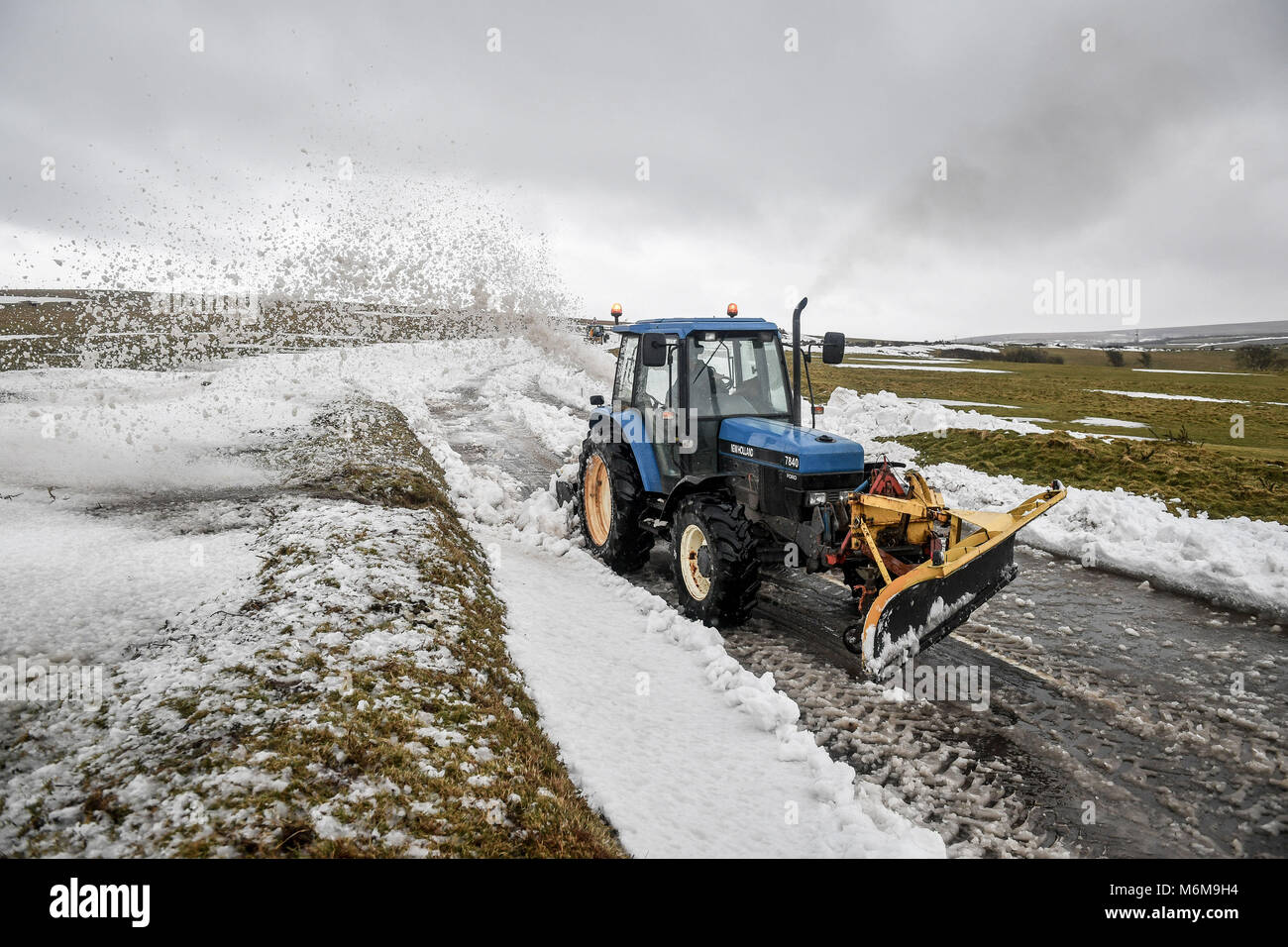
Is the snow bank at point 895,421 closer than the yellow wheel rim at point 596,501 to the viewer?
No

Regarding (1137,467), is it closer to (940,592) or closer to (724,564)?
(940,592)

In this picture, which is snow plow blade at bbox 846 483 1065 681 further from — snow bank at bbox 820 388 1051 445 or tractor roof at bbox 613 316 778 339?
snow bank at bbox 820 388 1051 445

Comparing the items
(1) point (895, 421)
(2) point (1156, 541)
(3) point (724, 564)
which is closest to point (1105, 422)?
(1) point (895, 421)

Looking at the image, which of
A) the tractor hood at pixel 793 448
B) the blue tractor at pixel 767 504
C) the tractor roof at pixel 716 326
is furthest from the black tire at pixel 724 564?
the tractor roof at pixel 716 326

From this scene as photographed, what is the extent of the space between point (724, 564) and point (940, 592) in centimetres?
163

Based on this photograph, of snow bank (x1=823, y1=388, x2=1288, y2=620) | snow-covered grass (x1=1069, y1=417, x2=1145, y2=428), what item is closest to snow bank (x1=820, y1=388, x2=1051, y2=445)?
snow-covered grass (x1=1069, y1=417, x2=1145, y2=428)

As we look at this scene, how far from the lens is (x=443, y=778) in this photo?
10.6 feet

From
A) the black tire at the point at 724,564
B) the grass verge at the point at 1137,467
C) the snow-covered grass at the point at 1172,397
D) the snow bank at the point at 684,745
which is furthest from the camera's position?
the snow-covered grass at the point at 1172,397

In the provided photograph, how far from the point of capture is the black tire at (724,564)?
543cm

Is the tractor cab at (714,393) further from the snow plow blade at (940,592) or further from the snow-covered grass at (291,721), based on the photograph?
the snow-covered grass at (291,721)

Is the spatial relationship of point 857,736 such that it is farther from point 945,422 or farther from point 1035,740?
point 945,422

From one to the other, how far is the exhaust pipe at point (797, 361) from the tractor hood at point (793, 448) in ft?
0.97
